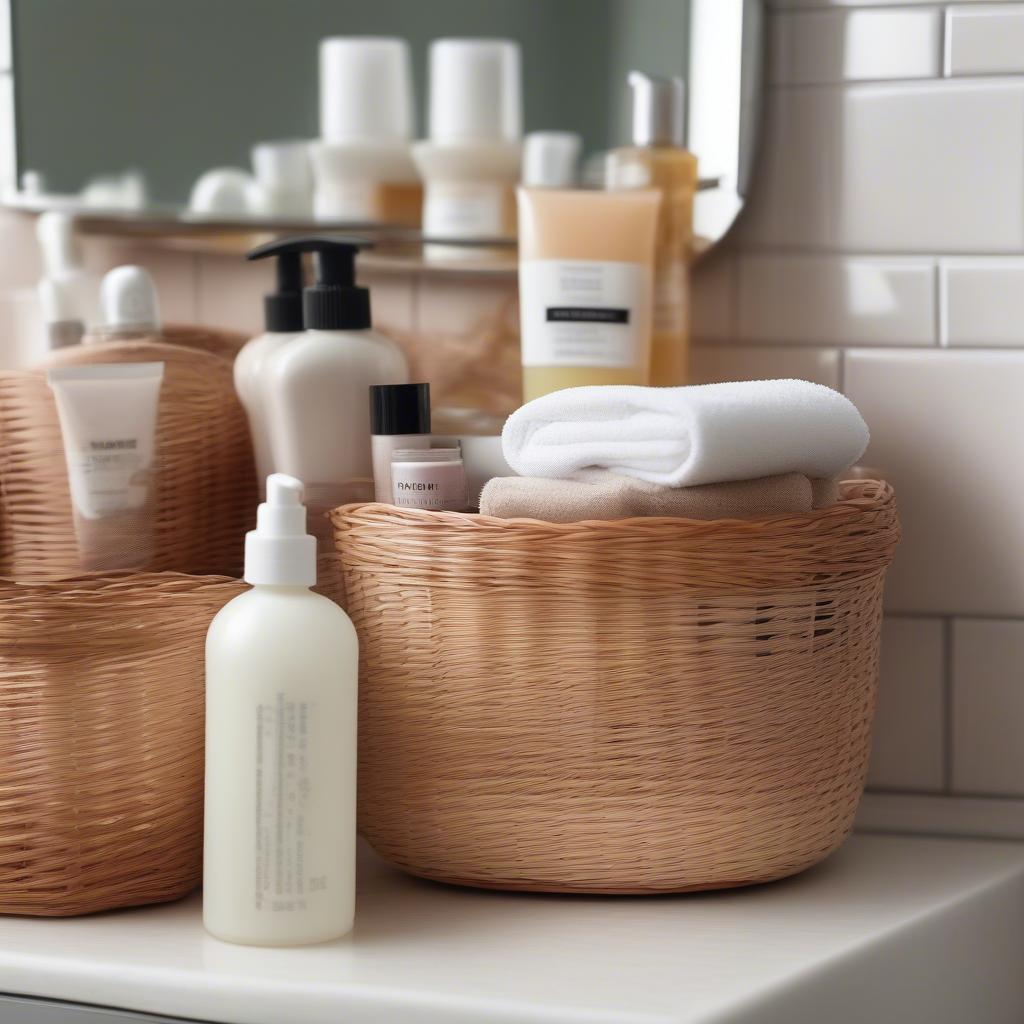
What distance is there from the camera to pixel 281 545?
2.06 ft

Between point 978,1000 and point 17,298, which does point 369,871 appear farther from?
point 17,298

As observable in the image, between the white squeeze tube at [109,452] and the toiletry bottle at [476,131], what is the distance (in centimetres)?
28

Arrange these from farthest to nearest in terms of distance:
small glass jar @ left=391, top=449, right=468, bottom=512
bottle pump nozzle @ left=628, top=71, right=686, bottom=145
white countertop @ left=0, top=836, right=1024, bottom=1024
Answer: bottle pump nozzle @ left=628, top=71, right=686, bottom=145, small glass jar @ left=391, top=449, right=468, bottom=512, white countertop @ left=0, top=836, right=1024, bottom=1024

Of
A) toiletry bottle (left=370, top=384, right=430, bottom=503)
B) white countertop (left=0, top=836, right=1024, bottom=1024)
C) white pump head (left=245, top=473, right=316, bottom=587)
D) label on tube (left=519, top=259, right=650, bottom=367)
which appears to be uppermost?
label on tube (left=519, top=259, right=650, bottom=367)

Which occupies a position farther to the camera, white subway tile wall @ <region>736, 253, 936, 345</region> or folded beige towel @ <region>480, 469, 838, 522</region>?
white subway tile wall @ <region>736, 253, 936, 345</region>

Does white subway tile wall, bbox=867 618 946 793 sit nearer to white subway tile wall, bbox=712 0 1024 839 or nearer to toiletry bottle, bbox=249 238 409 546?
white subway tile wall, bbox=712 0 1024 839

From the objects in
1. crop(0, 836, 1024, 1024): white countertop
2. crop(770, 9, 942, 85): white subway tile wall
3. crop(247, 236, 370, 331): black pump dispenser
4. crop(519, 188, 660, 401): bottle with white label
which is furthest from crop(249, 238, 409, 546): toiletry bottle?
crop(770, 9, 942, 85): white subway tile wall

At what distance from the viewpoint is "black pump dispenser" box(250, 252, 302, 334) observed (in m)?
0.83

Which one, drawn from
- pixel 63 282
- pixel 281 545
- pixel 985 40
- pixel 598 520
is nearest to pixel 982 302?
pixel 985 40

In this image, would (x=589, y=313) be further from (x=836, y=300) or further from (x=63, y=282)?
(x=63, y=282)

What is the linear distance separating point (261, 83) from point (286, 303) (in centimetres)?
25

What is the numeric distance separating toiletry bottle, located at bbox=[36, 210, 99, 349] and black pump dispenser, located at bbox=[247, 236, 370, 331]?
0.27m

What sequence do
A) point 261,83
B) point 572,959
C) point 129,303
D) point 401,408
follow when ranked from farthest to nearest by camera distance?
point 261,83 → point 129,303 → point 401,408 → point 572,959

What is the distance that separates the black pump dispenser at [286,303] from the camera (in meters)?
0.83
